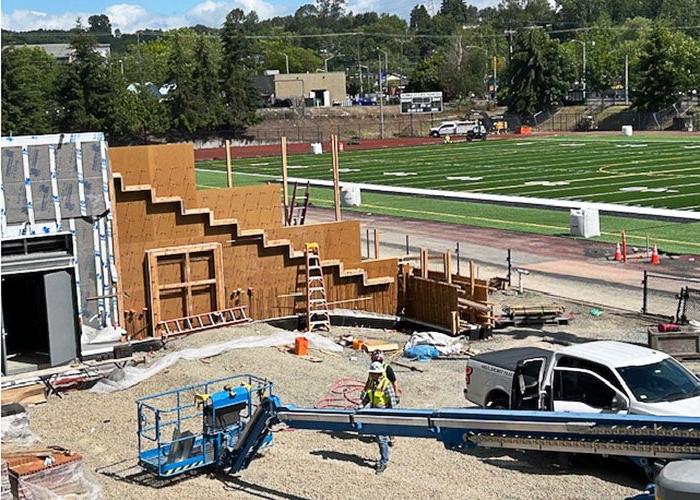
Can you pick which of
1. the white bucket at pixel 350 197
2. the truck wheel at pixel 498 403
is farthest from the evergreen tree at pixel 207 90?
the truck wheel at pixel 498 403

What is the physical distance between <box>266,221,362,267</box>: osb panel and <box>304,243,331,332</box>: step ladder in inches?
18.9

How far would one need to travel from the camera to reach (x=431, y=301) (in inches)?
1067

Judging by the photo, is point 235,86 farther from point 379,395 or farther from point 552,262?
point 379,395

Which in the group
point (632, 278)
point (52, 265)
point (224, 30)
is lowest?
point (632, 278)

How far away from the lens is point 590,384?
1529cm

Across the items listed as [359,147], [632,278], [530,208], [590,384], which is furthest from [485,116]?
[590,384]

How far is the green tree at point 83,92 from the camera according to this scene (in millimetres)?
105562

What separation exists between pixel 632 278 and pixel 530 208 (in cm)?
1797

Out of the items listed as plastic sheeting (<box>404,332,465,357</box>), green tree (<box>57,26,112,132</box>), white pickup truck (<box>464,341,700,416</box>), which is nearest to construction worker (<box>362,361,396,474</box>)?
white pickup truck (<box>464,341,700,416</box>)

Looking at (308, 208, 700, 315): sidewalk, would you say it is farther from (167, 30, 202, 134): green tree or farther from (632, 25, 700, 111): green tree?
(632, 25, 700, 111): green tree

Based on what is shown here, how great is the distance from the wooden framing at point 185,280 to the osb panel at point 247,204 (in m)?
1.59

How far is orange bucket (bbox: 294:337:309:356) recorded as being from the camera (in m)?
23.1

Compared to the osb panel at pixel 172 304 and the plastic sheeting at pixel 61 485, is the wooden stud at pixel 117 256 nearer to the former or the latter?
the osb panel at pixel 172 304

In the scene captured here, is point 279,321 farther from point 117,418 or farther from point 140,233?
point 117,418
